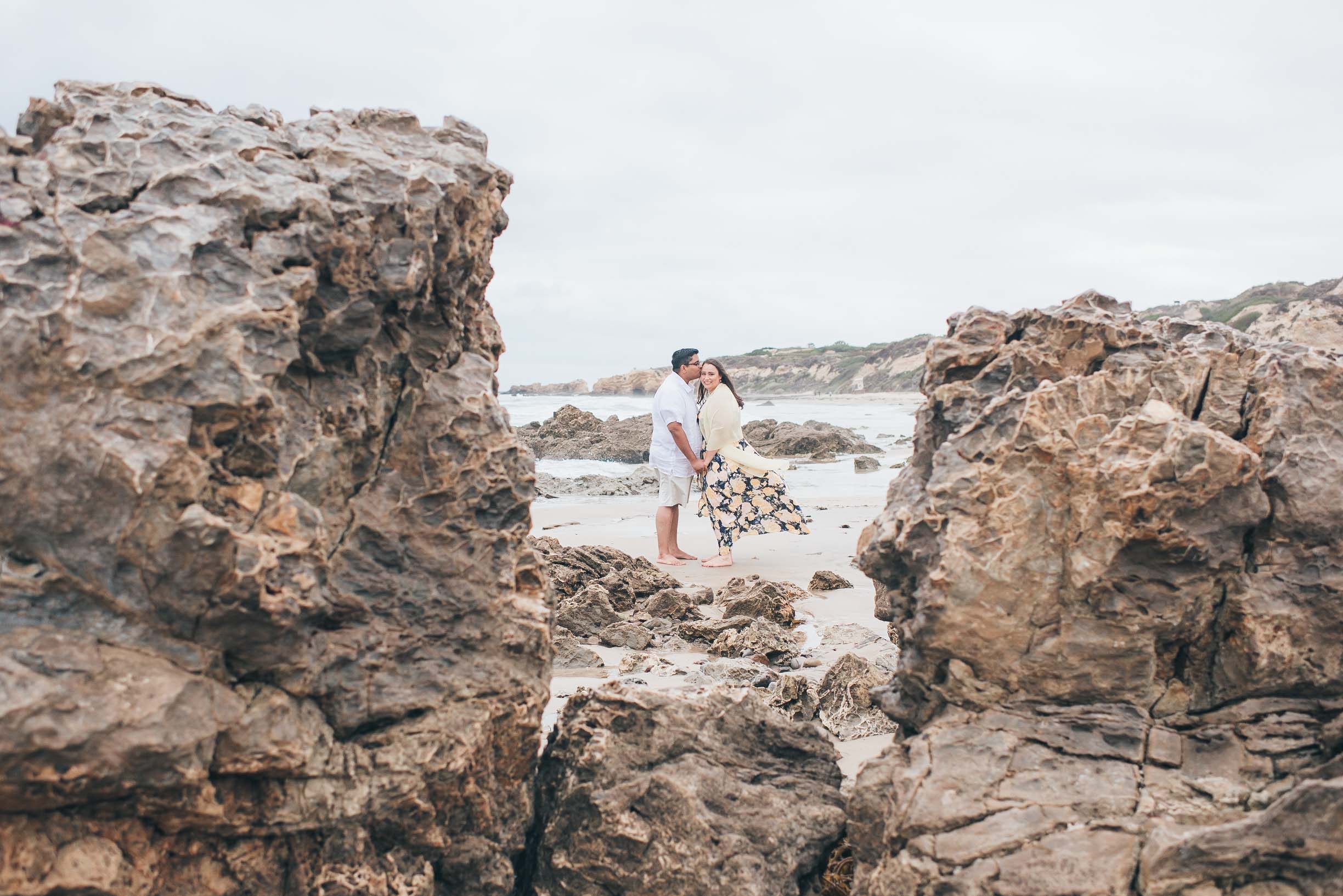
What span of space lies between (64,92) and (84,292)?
799 millimetres

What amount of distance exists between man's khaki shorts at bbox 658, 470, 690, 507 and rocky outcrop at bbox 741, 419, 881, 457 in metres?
11.3

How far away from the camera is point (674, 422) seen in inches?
375

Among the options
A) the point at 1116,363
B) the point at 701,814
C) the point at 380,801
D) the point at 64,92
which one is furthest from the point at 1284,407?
the point at 64,92

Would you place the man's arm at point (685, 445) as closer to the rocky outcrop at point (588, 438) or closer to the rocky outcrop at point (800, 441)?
the rocky outcrop at point (800, 441)

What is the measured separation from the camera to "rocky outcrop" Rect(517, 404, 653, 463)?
2189 centimetres

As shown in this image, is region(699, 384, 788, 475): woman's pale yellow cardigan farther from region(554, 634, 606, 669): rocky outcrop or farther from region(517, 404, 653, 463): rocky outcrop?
region(517, 404, 653, 463): rocky outcrop

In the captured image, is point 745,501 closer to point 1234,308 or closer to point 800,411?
point 800,411

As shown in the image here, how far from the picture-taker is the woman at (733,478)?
9523 millimetres

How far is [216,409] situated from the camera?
2.57 metres

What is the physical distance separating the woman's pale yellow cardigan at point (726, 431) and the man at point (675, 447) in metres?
0.12

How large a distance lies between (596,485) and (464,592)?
12.9 meters

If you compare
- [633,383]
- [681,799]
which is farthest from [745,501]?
[633,383]

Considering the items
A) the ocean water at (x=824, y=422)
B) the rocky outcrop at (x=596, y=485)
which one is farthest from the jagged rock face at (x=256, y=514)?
the rocky outcrop at (x=596, y=485)

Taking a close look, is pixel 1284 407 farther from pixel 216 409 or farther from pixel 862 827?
pixel 216 409
